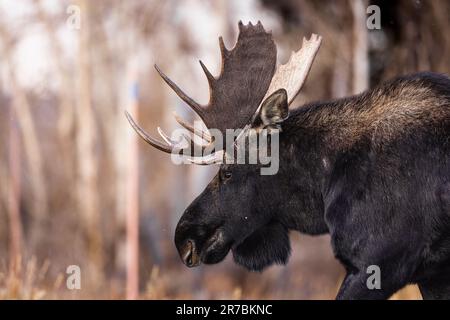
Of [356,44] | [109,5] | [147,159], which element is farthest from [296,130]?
[147,159]

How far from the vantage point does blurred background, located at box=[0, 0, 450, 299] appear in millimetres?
13531

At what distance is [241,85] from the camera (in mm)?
7109

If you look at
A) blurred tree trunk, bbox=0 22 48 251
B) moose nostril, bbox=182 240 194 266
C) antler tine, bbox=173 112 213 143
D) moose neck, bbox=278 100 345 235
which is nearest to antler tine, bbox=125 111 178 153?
antler tine, bbox=173 112 213 143

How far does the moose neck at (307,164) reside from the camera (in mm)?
6531

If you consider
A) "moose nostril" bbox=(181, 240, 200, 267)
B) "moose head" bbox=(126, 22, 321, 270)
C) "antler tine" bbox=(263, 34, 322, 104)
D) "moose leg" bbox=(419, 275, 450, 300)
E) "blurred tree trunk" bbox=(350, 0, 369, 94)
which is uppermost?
"blurred tree trunk" bbox=(350, 0, 369, 94)

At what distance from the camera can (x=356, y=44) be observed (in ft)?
51.0

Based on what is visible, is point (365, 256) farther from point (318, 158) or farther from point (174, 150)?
point (174, 150)

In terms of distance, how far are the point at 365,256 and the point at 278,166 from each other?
1.05 m

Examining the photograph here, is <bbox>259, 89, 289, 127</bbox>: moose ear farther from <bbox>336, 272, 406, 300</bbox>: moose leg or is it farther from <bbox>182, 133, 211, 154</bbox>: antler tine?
<bbox>336, 272, 406, 300</bbox>: moose leg

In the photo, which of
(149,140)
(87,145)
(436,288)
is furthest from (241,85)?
(87,145)

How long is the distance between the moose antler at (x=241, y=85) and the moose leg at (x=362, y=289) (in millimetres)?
1390

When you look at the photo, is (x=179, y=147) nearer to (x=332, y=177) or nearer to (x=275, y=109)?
(x=275, y=109)

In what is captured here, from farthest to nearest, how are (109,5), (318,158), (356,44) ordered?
(109,5), (356,44), (318,158)

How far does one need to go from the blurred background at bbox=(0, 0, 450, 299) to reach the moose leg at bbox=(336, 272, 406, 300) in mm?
3015
